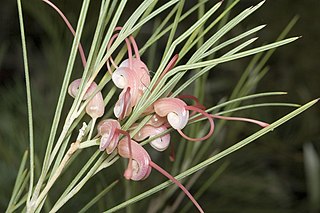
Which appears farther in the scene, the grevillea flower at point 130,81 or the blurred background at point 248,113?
the blurred background at point 248,113

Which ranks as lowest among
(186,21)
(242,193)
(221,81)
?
(242,193)

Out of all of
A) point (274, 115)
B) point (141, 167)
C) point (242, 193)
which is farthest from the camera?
point (274, 115)

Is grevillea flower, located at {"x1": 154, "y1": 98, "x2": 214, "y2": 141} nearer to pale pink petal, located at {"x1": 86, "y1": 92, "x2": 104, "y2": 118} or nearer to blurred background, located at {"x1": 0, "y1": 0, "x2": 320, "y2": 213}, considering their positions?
pale pink petal, located at {"x1": 86, "y1": 92, "x2": 104, "y2": 118}

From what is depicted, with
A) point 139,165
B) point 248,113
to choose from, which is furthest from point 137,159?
point 248,113

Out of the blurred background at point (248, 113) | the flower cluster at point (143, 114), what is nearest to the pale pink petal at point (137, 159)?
the flower cluster at point (143, 114)

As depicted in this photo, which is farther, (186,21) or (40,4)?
(186,21)

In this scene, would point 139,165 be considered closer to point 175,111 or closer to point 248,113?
point 175,111

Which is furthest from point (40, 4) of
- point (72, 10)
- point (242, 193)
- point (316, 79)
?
point (316, 79)

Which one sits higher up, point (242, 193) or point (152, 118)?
point (242, 193)

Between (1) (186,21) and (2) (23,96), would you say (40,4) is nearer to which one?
(2) (23,96)

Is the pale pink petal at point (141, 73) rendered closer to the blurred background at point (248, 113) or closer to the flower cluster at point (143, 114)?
the flower cluster at point (143, 114)
